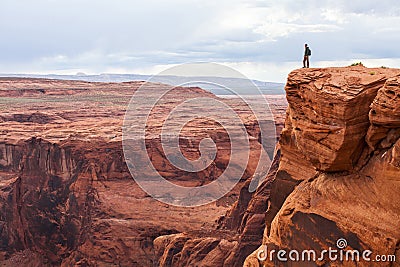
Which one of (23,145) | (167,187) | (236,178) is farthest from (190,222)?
(23,145)

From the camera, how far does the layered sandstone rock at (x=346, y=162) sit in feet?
30.0

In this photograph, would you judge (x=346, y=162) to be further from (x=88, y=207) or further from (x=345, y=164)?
(x=88, y=207)

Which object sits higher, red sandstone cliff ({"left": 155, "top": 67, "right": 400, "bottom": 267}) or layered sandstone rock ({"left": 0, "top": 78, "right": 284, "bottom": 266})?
red sandstone cliff ({"left": 155, "top": 67, "right": 400, "bottom": 267})

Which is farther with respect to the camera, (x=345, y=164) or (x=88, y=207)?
(x=88, y=207)

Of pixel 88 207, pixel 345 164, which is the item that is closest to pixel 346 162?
pixel 345 164

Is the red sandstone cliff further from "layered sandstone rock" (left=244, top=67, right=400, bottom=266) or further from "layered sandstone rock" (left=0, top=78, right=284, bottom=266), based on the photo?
"layered sandstone rock" (left=0, top=78, right=284, bottom=266)

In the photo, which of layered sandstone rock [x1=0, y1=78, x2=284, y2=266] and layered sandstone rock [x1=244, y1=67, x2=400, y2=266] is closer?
layered sandstone rock [x1=244, y1=67, x2=400, y2=266]

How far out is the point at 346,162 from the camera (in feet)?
33.4

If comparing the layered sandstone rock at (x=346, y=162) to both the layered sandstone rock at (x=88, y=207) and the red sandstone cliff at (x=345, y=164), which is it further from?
the layered sandstone rock at (x=88, y=207)

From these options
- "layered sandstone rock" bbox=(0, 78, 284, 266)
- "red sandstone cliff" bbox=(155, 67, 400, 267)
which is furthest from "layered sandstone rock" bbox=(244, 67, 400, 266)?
"layered sandstone rock" bbox=(0, 78, 284, 266)

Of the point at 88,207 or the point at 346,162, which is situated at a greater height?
the point at 346,162

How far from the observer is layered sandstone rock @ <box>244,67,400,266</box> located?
9.16 meters

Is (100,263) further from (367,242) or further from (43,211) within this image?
(367,242)

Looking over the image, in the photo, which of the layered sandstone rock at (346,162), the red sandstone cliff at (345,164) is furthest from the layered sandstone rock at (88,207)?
the layered sandstone rock at (346,162)
